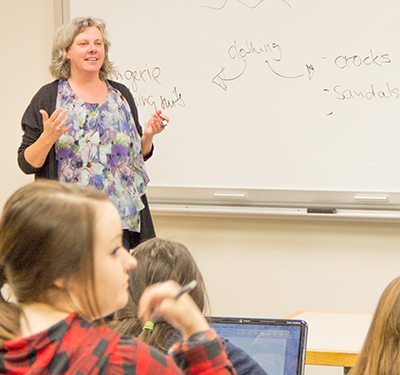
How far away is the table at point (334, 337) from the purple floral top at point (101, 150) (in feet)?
2.45

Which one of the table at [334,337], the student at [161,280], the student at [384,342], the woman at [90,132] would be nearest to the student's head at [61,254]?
the student at [161,280]

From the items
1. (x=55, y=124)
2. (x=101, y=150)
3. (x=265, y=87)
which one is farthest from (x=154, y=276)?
(x=265, y=87)

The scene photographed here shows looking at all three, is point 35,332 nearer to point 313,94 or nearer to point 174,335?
point 174,335

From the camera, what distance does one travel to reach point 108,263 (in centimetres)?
67

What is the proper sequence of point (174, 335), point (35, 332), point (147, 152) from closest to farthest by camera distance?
point (35, 332) → point (174, 335) → point (147, 152)

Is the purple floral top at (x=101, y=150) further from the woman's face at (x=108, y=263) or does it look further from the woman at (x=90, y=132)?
the woman's face at (x=108, y=263)

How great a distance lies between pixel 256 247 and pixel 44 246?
6.63ft

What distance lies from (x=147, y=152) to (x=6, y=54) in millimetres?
1064

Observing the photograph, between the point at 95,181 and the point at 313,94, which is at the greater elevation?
the point at 313,94

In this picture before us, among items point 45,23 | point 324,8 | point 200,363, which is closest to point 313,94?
point 324,8

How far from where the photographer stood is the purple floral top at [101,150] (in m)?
2.06

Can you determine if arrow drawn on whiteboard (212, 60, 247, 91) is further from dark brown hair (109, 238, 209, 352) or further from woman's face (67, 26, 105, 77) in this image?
dark brown hair (109, 238, 209, 352)

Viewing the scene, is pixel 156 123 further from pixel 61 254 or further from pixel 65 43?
pixel 61 254

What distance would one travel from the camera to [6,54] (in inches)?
111
